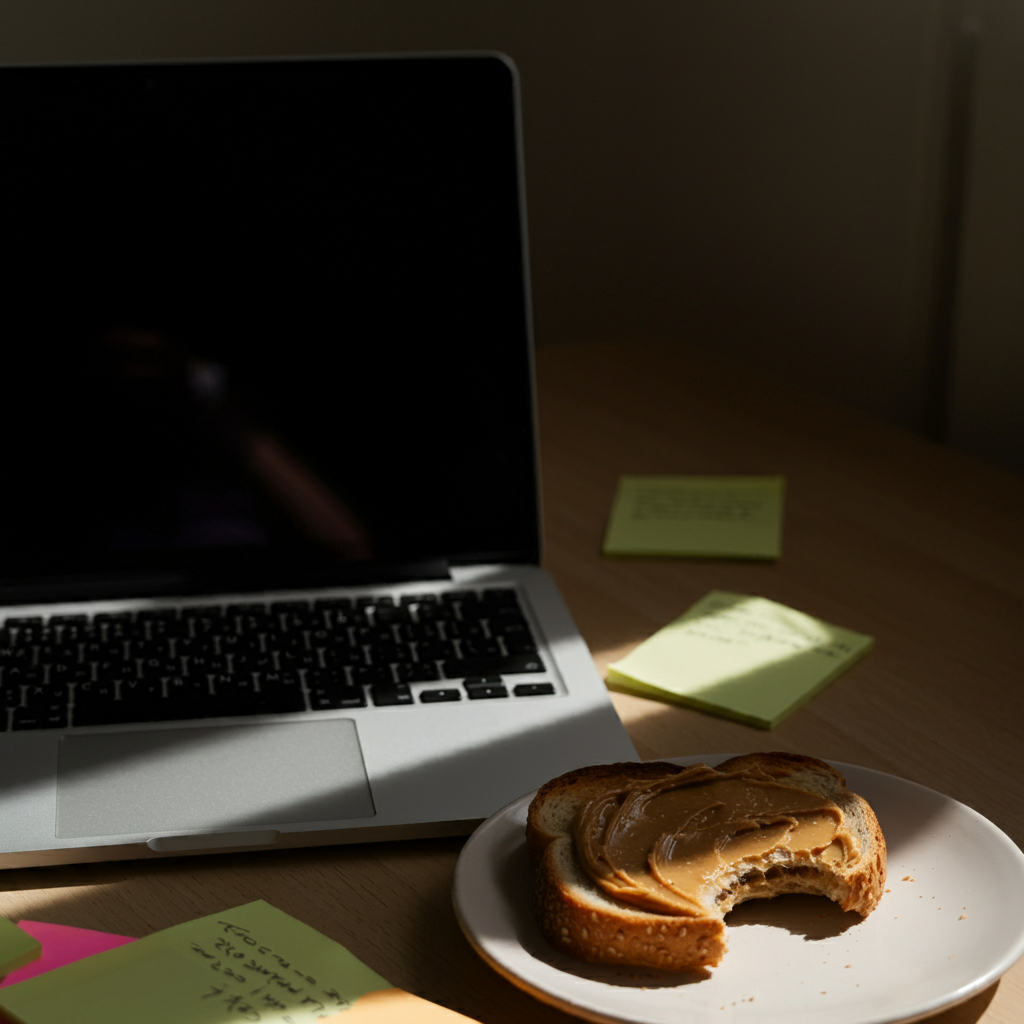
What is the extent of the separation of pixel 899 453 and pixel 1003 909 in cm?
73

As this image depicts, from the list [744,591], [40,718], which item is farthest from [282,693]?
[744,591]

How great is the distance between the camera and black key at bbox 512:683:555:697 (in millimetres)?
734

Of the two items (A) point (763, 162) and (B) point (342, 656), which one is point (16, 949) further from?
(A) point (763, 162)

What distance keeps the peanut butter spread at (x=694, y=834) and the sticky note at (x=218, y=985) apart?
0.32 feet

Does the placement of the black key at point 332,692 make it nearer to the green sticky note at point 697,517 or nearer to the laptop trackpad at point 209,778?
the laptop trackpad at point 209,778

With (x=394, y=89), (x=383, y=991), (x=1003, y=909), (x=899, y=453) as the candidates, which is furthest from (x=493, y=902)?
(x=899, y=453)

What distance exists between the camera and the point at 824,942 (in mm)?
541

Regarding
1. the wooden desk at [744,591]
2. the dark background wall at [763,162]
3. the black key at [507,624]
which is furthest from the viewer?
the dark background wall at [763,162]

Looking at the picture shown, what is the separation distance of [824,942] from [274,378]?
1.68 ft

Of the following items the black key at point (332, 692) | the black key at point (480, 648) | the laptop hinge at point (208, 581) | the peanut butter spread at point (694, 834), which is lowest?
the black key at point (332, 692)

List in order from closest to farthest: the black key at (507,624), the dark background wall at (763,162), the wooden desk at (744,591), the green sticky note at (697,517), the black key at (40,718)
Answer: the wooden desk at (744,591)
the black key at (40,718)
the black key at (507,624)
the green sticky note at (697,517)
the dark background wall at (763,162)

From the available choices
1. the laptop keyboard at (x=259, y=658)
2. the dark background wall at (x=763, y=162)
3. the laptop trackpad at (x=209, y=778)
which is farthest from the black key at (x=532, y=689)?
the dark background wall at (x=763, y=162)

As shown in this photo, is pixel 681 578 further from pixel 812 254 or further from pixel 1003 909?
pixel 812 254

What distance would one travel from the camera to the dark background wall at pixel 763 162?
1.35 meters
